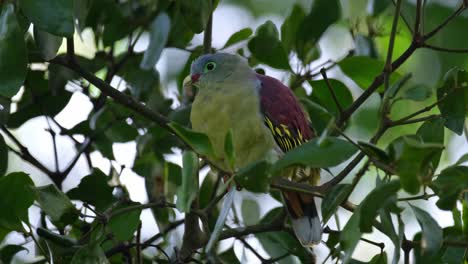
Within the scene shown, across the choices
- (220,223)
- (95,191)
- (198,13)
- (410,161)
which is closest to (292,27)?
(198,13)

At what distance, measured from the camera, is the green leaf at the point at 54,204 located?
7.27 feet

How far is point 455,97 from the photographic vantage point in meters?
2.19

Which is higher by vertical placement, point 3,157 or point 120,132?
point 120,132

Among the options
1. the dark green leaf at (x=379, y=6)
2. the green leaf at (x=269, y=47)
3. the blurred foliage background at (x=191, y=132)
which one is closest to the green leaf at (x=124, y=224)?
the blurred foliage background at (x=191, y=132)

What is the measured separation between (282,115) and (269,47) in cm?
38

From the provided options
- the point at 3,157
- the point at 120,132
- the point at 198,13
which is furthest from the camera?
the point at 120,132

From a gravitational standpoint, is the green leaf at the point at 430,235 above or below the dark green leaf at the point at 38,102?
below

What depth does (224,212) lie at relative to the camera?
78.1 inches

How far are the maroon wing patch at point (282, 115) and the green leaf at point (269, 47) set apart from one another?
28cm

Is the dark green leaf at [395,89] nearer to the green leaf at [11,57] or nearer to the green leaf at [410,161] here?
the green leaf at [410,161]

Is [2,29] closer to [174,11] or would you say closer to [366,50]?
[174,11]

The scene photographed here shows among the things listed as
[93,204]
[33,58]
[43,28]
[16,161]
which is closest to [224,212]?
[43,28]

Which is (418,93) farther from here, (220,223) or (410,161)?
(220,223)

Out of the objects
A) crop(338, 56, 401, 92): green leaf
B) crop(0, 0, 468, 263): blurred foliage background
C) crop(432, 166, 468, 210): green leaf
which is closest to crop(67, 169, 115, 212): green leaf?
crop(0, 0, 468, 263): blurred foliage background
